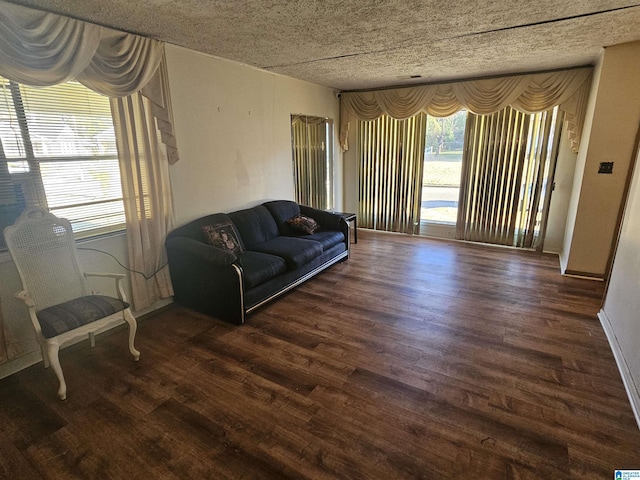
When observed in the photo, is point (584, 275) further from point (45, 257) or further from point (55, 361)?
point (45, 257)

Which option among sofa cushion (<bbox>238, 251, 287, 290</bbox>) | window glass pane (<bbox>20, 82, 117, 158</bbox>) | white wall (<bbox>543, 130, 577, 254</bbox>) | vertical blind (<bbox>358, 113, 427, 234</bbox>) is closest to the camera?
window glass pane (<bbox>20, 82, 117, 158</bbox>)

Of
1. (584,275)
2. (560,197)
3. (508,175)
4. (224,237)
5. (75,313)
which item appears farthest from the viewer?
(508,175)

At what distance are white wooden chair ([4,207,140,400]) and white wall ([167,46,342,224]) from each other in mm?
1115

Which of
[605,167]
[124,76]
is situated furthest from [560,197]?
[124,76]

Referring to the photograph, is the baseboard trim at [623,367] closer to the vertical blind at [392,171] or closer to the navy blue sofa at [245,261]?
the navy blue sofa at [245,261]

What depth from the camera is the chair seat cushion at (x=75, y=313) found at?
212 centimetres

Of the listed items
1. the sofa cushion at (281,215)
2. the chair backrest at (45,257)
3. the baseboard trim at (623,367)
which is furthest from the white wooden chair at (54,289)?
the baseboard trim at (623,367)

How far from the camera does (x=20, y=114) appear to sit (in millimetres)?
2334

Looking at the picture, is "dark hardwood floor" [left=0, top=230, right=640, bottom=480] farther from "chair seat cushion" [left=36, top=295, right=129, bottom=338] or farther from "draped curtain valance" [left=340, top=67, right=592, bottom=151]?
"draped curtain valance" [left=340, top=67, right=592, bottom=151]

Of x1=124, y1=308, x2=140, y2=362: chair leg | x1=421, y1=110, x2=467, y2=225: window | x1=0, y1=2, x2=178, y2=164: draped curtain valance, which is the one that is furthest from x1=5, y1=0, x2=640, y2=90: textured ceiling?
x1=124, y1=308, x2=140, y2=362: chair leg

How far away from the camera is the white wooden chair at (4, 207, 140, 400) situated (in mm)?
2133

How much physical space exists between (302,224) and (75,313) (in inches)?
104

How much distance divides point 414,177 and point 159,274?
4.29 metres

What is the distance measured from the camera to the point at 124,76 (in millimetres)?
2721
